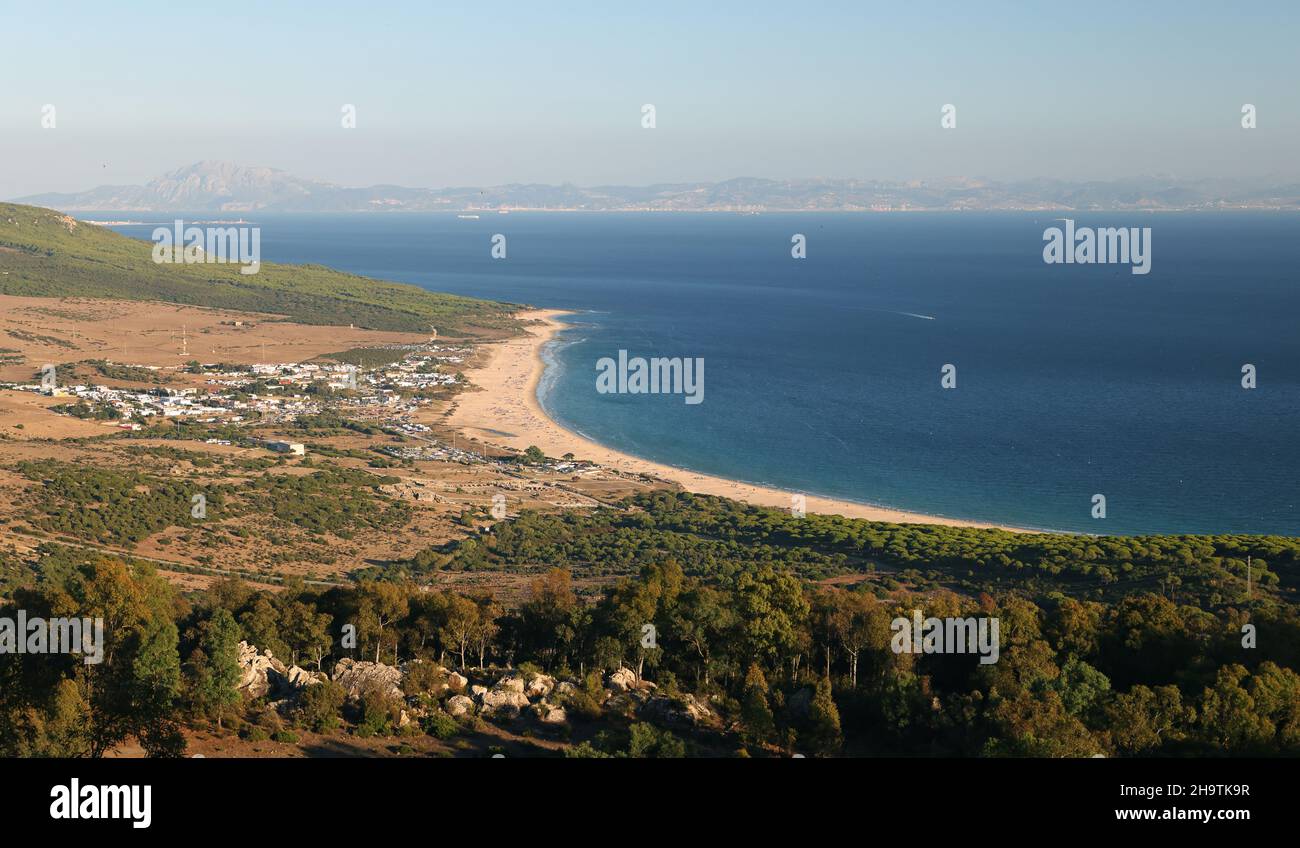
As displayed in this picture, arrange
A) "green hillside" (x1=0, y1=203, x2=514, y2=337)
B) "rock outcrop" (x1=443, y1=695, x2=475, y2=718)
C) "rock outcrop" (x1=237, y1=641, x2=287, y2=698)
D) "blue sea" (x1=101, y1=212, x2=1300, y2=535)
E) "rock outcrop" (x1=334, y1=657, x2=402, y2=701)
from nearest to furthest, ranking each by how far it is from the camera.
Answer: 1. "rock outcrop" (x1=443, y1=695, x2=475, y2=718)
2. "rock outcrop" (x1=334, y1=657, x2=402, y2=701)
3. "rock outcrop" (x1=237, y1=641, x2=287, y2=698)
4. "blue sea" (x1=101, y1=212, x2=1300, y2=535)
5. "green hillside" (x1=0, y1=203, x2=514, y2=337)

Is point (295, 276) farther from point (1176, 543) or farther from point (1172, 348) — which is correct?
point (1176, 543)

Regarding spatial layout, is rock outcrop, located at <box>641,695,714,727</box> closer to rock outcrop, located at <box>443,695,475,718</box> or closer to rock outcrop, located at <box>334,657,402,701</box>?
rock outcrop, located at <box>443,695,475,718</box>

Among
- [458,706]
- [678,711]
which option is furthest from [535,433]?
[678,711]

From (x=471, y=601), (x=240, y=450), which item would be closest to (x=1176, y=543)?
(x=471, y=601)

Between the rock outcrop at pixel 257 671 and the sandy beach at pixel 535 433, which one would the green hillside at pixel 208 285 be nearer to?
the sandy beach at pixel 535 433

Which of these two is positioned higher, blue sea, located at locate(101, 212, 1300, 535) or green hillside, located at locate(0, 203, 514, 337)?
green hillside, located at locate(0, 203, 514, 337)

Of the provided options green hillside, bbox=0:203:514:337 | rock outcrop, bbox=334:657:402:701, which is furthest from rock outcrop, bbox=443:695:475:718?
green hillside, bbox=0:203:514:337

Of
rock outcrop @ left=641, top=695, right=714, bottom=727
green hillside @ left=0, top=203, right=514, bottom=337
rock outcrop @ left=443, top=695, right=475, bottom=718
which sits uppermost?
green hillside @ left=0, top=203, right=514, bottom=337
